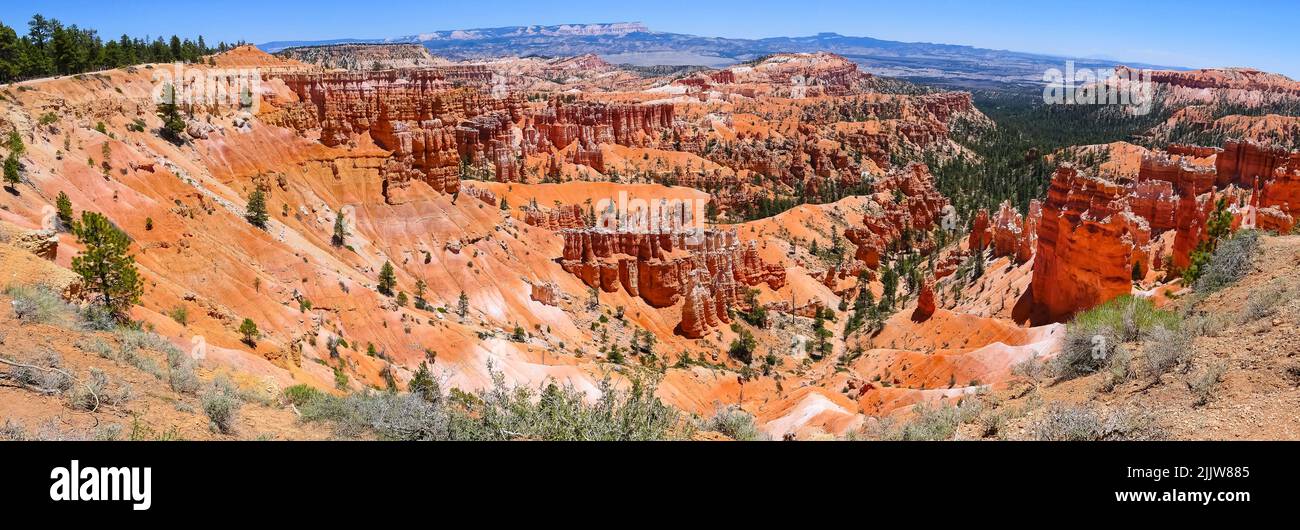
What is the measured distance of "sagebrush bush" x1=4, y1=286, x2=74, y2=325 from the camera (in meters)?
11.6

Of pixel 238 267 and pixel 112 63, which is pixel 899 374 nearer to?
pixel 238 267

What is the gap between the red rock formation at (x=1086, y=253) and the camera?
27.9 meters

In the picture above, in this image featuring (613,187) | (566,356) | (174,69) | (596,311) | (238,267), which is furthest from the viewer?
(613,187)

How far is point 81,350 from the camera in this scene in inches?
440

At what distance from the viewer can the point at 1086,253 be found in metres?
28.6

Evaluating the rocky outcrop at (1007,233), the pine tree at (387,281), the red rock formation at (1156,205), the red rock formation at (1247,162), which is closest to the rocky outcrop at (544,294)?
the pine tree at (387,281)

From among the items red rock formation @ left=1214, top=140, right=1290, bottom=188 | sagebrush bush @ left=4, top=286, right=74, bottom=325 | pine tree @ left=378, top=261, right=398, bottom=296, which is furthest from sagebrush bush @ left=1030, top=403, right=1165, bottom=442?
red rock formation @ left=1214, top=140, right=1290, bottom=188

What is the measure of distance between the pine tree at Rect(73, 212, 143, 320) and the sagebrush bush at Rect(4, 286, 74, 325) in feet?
5.27

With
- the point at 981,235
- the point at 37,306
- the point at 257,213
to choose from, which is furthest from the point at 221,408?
the point at 981,235

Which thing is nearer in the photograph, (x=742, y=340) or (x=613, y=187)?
(x=742, y=340)
